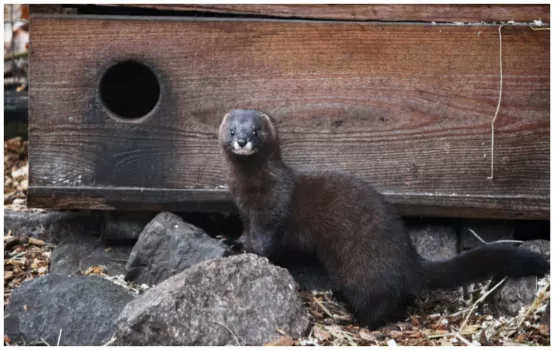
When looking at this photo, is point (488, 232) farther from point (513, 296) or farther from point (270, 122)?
point (270, 122)

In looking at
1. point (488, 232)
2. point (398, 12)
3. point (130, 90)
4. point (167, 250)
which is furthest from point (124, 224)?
point (488, 232)

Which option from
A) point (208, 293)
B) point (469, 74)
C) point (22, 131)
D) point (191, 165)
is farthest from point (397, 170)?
point (22, 131)

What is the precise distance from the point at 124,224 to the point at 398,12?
1.92m

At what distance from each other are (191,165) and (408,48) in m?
1.31

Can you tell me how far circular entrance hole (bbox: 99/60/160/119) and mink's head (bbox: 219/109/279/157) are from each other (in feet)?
3.67

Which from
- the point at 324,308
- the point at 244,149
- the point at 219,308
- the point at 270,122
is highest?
the point at 270,122

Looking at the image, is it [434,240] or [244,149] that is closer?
[244,149]

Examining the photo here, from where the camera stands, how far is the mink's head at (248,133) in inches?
171

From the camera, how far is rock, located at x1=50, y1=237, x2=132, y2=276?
5.04 metres

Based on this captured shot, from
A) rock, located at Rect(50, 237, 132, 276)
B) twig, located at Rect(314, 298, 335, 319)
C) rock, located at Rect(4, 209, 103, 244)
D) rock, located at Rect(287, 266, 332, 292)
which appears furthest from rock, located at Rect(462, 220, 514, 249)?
rock, located at Rect(4, 209, 103, 244)

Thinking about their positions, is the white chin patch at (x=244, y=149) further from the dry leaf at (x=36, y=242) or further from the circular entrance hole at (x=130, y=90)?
the dry leaf at (x=36, y=242)

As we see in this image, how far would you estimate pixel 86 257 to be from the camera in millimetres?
5098

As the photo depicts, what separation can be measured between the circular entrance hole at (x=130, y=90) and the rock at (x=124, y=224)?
646 mm

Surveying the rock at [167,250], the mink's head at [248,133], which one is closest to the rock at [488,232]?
Answer: the mink's head at [248,133]
